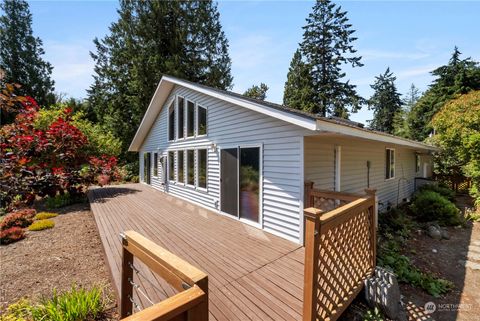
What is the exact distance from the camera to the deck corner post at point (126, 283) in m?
2.10

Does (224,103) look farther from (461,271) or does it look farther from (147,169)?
(147,169)

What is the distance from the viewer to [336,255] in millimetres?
2740

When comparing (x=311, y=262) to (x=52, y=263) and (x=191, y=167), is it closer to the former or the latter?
(x=52, y=263)

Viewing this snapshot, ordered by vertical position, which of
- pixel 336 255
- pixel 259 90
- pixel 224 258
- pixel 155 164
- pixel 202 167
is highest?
pixel 259 90

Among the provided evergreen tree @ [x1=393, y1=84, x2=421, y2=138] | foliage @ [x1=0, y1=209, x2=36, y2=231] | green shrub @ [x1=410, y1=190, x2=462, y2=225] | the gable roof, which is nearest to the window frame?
the gable roof

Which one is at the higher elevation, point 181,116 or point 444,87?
point 444,87

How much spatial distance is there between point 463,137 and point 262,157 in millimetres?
10865

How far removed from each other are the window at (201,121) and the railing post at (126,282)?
5559 millimetres

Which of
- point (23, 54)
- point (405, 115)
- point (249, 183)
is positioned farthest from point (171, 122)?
point (405, 115)

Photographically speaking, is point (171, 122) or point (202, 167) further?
point (171, 122)

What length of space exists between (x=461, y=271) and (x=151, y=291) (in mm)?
5868

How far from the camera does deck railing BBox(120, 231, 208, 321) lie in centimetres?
102

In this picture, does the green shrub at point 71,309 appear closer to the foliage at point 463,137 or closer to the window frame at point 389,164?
the window frame at point 389,164

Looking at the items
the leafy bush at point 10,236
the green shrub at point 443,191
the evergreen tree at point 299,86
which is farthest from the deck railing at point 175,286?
the evergreen tree at point 299,86
